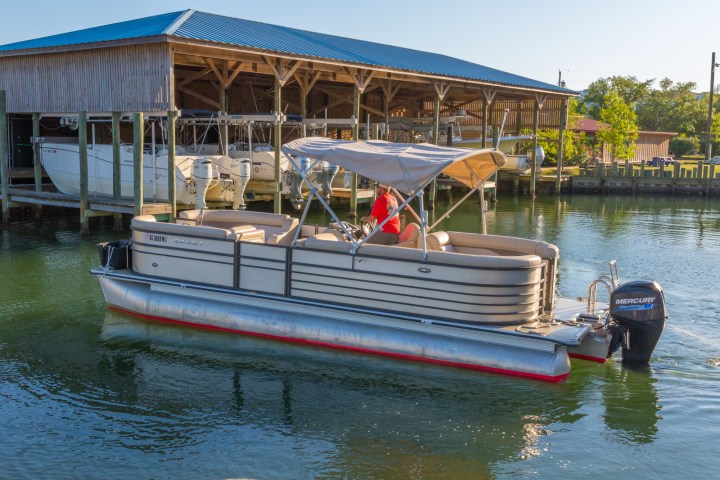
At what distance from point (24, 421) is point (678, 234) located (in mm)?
21389

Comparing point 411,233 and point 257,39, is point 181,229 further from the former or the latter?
point 257,39

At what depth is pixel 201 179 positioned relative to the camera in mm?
20719

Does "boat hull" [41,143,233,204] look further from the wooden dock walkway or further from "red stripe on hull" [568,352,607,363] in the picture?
"red stripe on hull" [568,352,607,363]

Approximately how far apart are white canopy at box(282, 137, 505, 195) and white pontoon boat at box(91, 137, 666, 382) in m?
0.02

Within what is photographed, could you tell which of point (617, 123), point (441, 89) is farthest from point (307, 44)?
point (617, 123)

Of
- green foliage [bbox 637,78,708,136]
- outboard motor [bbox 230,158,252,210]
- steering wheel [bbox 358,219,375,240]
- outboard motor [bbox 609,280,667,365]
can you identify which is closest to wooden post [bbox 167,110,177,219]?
outboard motor [bbox 230,158,252,210]

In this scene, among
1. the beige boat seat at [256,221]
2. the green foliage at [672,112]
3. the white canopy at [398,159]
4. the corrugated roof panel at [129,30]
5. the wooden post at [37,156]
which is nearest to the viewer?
the white canopy at [398,159]

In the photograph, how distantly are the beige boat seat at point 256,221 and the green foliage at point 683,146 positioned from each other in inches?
2632

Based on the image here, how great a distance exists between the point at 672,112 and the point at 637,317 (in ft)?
248

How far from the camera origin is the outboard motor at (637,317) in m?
9.63

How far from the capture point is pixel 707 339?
38.5ft

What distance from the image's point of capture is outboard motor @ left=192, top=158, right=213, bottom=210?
2069 centimetres

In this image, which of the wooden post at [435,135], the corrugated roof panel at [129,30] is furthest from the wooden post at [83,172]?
the wooden post at [435,135]

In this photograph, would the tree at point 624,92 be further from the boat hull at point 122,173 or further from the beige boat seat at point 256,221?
the beige boat seat at point 256,221
